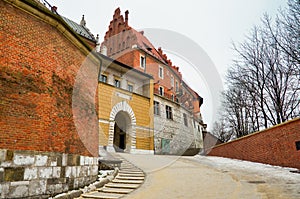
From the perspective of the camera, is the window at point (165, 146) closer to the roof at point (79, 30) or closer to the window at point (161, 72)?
the window at point (161, 72)

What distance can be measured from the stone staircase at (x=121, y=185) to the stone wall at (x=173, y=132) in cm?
1450

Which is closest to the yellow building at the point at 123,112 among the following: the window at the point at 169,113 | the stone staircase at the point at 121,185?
the window at the point at 169,113

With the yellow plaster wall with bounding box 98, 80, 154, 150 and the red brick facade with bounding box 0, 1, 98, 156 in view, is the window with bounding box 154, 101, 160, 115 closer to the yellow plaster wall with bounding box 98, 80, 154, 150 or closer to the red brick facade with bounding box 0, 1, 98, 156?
the yellow plaster wall with bounding box 98, 80, 154, 150

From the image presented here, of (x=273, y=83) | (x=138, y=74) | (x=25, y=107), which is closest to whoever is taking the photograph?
(x=25, y=107)

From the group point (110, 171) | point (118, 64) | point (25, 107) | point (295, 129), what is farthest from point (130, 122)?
point (25, 107)

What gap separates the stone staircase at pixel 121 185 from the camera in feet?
22.8

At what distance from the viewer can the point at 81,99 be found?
8.48 metres

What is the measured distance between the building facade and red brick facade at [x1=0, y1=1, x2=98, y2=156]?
57.9 ft

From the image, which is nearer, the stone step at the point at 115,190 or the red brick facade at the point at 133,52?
the stone step at the point at 115,190

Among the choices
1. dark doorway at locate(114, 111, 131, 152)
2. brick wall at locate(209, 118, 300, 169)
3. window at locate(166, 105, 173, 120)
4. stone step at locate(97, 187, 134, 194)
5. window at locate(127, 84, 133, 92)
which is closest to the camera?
stone step at locate(97, 187, 134, 194)

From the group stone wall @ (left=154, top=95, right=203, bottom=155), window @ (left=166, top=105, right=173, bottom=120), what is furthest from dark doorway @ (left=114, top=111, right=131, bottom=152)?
window @ (left=166, top=105, right=173, bottom=120)

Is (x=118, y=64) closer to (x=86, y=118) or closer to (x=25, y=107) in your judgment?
(x=86, y=118)

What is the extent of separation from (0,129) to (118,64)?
17.5 meters

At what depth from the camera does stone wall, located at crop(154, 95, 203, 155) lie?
25.2 m
